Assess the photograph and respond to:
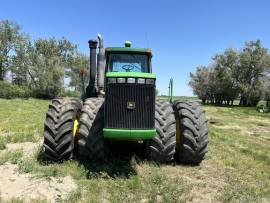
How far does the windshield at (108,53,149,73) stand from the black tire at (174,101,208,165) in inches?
51.3

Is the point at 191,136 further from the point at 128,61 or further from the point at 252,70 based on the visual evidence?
the point at 252,70

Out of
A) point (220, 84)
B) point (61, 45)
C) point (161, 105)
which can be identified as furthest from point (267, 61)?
point (161, 105)

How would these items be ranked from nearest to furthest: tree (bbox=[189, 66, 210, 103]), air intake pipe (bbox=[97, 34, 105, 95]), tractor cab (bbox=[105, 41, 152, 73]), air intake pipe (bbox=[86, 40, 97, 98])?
1. tractor cab (bbox=[105, 41, 152, 73])
2. air intake pipe (bbox=[97, 34, 105, 95])
3. air intake pipe (bbox=[86, 40, 97, 98])
4. tree (bbox=[189, 66, 210, 103])

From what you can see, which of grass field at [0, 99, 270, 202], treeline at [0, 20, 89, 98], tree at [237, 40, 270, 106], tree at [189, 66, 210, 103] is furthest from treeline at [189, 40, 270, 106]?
grass field at [0, 99, 270, 202]

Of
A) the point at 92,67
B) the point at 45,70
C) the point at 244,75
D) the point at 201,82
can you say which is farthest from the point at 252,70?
the point at 92,67

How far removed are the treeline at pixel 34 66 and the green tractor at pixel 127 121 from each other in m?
42.8

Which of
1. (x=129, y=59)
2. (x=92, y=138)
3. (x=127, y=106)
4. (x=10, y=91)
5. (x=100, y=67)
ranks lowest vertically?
(x=92, y=138)

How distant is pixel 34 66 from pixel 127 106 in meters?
49.1

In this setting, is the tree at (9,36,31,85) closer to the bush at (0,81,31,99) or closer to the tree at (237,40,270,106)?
the bush at (0,81,31,99)

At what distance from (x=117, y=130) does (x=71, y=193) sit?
1.48 meters

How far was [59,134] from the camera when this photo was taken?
7.09 metres

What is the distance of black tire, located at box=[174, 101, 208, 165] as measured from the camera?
24.2ft

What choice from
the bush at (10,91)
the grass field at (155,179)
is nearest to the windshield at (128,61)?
the grass field at (155,179)

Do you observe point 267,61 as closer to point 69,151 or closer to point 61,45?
point 61,45
